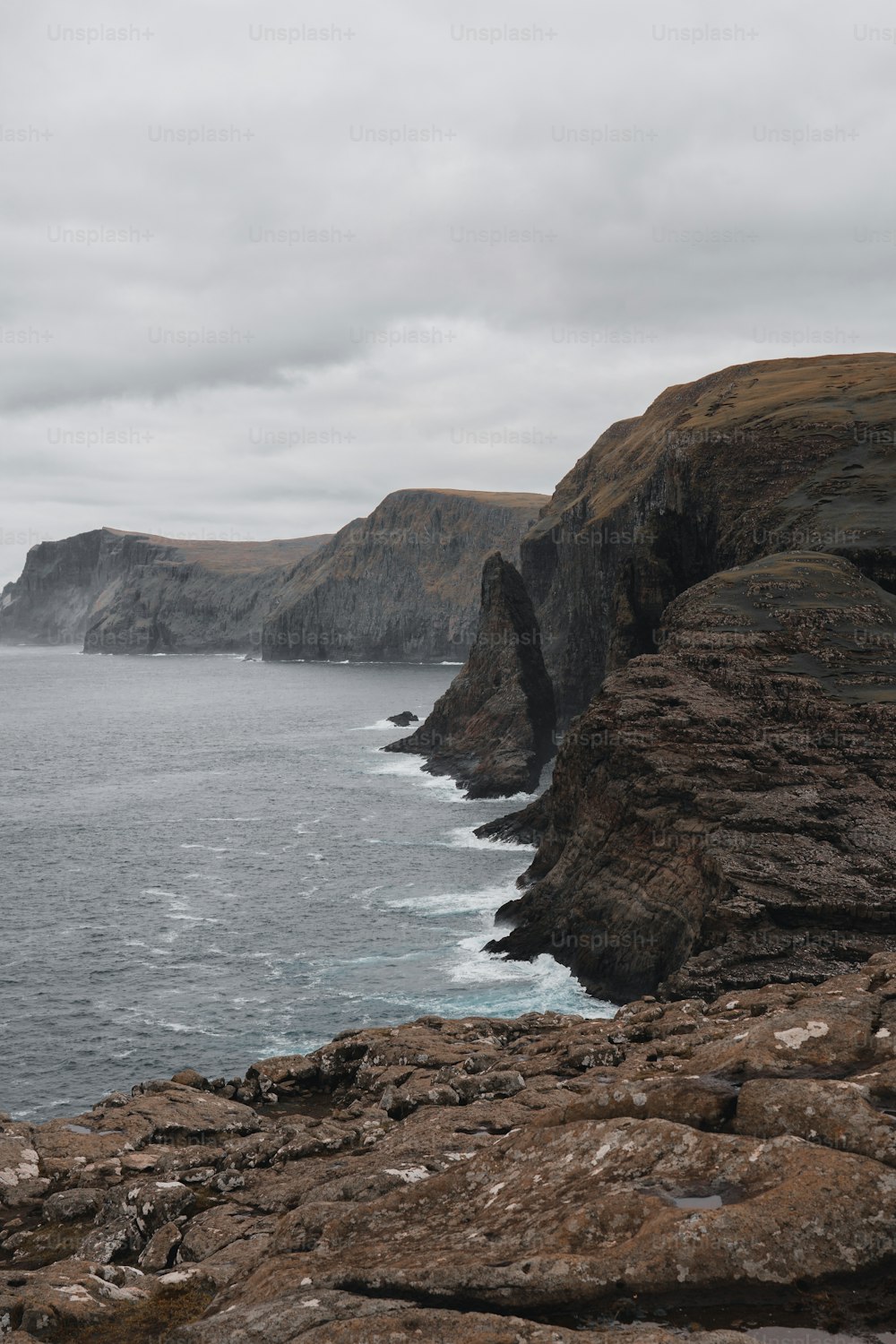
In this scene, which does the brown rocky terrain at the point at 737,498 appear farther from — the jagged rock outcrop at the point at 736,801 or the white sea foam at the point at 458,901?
the white sea foam at the point at 458,901

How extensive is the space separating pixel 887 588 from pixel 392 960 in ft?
132

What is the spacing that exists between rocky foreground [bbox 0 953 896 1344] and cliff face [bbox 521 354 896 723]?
192 feet

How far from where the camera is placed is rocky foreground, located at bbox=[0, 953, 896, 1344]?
9.66m

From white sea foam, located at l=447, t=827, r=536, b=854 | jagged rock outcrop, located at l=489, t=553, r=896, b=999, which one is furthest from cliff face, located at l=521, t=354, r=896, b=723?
white sea foam, located at l=447, t=827, r=536, b=854

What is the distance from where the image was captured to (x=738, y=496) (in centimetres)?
8538

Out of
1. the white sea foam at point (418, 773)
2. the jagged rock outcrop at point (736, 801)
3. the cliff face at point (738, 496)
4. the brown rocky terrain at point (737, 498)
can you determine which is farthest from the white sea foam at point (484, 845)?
the cliff face at point (738, 496)

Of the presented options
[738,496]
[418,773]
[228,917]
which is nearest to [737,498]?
[738,496]

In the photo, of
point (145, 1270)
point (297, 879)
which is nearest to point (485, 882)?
point (297, 879)

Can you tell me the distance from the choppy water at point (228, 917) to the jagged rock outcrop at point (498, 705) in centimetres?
583

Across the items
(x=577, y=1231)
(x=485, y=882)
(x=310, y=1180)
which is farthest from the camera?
(x=485, y=882)

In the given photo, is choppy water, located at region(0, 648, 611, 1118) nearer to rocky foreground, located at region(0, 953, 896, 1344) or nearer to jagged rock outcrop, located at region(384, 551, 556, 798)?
jagged rock outcrop, located at region(384, 551, 556, 798)

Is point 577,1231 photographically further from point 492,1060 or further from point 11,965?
point 11,965

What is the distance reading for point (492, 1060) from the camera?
23984 mm

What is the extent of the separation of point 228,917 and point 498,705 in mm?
58446
